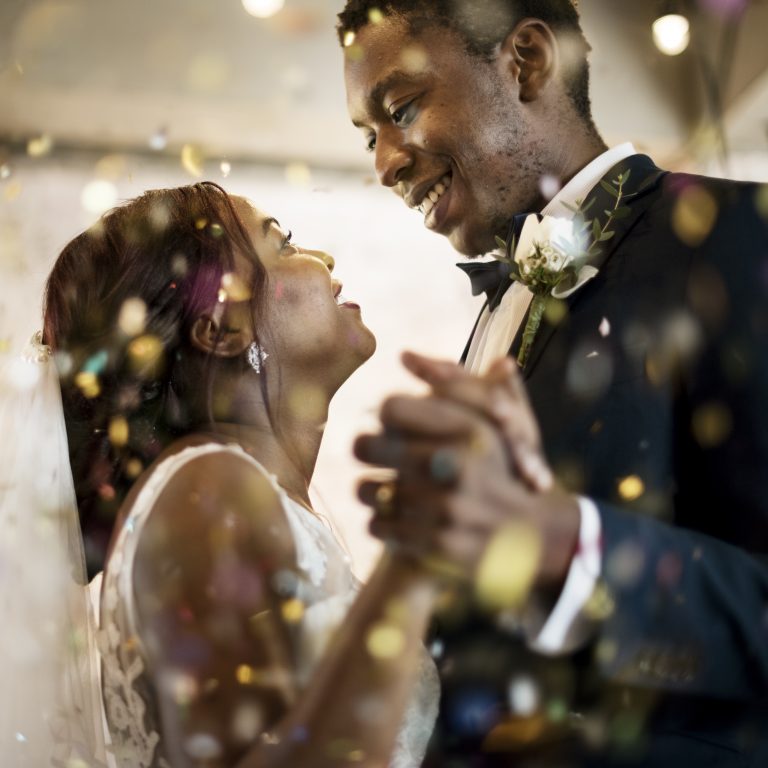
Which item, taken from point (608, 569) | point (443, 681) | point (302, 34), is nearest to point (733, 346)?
point (608, 569)

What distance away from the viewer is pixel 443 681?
3.84ft

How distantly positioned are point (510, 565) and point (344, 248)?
2.98 metres

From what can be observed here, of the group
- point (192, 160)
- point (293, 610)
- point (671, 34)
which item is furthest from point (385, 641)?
point (671, 34)

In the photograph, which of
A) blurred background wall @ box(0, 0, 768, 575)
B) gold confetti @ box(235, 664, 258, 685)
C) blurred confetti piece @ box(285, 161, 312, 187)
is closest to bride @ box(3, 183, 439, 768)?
gold confetti @ box(235, 664, 258, 685)

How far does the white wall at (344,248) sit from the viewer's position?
11.2 ft

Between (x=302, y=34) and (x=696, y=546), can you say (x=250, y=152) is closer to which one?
(x=302, y=34)

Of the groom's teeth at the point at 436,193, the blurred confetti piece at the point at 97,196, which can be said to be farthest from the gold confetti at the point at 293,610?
the blurred confetti piece at the point at 97,196

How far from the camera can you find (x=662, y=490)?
42.4 inches

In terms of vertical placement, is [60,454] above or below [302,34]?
below

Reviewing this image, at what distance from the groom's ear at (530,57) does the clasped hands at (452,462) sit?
103 cm

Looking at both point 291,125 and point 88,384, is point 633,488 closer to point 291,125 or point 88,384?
point 88,384

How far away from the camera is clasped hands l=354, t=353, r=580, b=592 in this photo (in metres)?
0.67

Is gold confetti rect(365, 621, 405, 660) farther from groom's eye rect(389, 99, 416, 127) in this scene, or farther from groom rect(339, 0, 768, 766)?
groom's eye rect(389, 99, 416, 127)

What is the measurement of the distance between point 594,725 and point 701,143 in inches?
124
